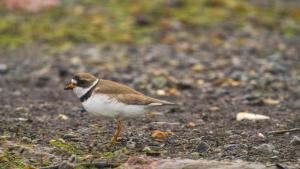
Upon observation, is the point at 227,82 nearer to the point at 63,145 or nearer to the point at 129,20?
the point at 129,20

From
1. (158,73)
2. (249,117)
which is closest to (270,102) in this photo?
(249,117)

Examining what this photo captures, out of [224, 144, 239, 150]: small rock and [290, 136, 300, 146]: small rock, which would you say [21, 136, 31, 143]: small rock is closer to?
[224, 144, 239, 150]: small rock

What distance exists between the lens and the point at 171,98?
40.2 feet

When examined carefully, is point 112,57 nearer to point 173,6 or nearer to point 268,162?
point 173,6

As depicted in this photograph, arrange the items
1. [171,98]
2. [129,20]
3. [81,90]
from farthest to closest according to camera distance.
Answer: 1. [129,20]
2. [171,98]
3. [81,90]

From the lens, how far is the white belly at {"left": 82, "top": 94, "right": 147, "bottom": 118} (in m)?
8.33

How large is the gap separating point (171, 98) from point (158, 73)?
149 centimetres

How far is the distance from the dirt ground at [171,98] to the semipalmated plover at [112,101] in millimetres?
362

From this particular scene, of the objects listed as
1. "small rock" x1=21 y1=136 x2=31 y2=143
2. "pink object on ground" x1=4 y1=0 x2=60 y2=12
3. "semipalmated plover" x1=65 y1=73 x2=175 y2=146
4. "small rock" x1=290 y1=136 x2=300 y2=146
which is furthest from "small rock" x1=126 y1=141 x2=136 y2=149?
"pink object on ground" x1=4 y1=0 x2=60 y2=12

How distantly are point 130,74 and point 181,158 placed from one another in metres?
6.23

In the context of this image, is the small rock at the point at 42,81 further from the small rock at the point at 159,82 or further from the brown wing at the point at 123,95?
the brown wing at the point at 123,95

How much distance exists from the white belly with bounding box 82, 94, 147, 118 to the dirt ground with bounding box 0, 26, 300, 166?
354 mm

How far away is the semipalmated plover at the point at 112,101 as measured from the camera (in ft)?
27.4

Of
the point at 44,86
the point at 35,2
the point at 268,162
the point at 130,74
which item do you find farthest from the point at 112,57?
the point at 268,162
